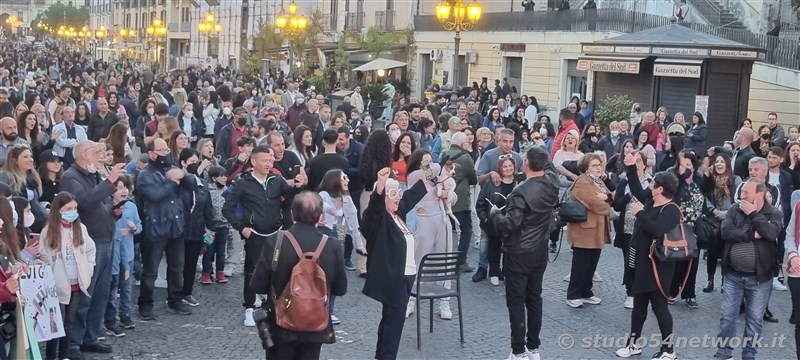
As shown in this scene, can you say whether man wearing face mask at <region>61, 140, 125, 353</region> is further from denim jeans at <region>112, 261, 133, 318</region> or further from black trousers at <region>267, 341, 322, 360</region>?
black trousers at <region>267, 341, 322, 360</region>

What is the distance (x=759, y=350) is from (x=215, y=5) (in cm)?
6157

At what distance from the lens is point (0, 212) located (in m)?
6.72

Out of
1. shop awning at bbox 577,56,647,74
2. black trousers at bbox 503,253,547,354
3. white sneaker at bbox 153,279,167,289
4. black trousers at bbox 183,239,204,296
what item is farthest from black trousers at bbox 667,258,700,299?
shop awning at bbox 577,56,647,74

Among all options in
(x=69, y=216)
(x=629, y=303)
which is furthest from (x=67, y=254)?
(x=629, y=303)

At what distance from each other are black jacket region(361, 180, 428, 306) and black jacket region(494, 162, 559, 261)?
101 centimetres

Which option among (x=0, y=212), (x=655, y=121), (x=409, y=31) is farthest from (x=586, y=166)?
(x=409, y=31)

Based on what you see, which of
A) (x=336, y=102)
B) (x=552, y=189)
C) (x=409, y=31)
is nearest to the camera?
(x=552, y=189)

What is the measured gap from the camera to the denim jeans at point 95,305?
7875 mm

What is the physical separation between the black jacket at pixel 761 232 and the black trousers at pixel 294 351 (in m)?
3.72

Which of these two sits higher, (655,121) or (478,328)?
(655,121)

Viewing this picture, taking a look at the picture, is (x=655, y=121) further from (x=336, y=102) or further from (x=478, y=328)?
(x=336, y=102)

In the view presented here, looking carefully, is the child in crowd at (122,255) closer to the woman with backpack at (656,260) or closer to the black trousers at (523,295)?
the black trousers at (523,295)

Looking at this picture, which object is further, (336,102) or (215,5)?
(215,5)

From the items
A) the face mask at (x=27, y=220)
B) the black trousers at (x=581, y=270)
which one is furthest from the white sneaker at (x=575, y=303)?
the face mask at (x=27, y=220)
